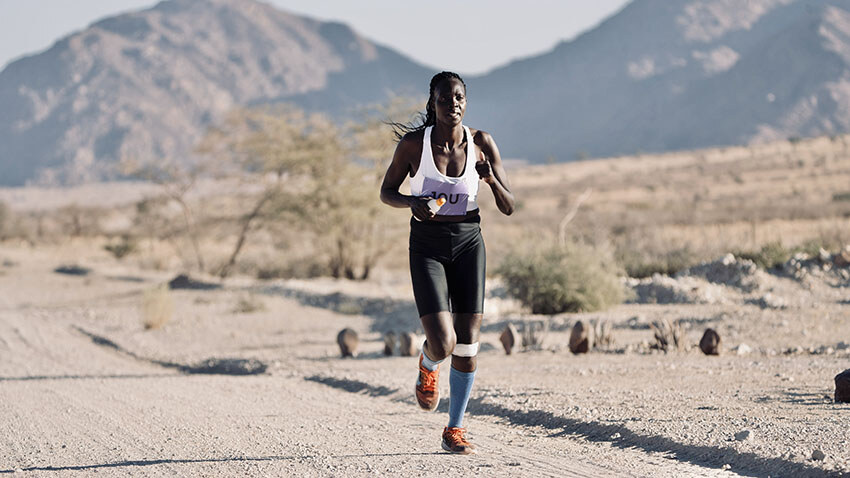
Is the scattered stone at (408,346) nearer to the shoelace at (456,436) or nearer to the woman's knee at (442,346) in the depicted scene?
the shoelace at (456,436)

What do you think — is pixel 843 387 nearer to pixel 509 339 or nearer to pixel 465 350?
pixel 465 350

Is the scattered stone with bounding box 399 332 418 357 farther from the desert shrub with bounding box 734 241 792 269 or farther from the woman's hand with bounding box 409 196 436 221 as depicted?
the desert shrub with bounding box 734 241 792 269

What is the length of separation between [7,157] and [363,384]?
628ft

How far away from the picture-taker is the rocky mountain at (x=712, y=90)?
128250mm

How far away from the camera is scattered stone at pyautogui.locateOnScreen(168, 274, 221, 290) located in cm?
2722

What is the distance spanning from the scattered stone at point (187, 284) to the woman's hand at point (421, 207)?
70.4 ft

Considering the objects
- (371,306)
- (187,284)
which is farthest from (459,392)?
(187,284)

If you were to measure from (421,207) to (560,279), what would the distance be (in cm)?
1349

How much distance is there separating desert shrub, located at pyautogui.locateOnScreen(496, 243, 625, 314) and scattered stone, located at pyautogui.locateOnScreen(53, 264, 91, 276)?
700 inches

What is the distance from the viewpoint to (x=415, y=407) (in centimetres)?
951

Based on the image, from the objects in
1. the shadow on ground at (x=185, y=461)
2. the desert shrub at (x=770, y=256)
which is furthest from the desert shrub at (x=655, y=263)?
the shadow on ground at (x=185, y=461)

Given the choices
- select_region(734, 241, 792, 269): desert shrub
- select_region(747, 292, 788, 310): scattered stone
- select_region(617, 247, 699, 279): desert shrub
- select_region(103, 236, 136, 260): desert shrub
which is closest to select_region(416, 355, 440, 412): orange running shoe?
select_region(747, 292, 788, 310): scattered stone

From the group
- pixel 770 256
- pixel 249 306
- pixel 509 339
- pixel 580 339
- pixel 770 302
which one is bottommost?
pixel 249 306

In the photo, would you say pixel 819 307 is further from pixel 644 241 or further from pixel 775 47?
pixel 775 47
